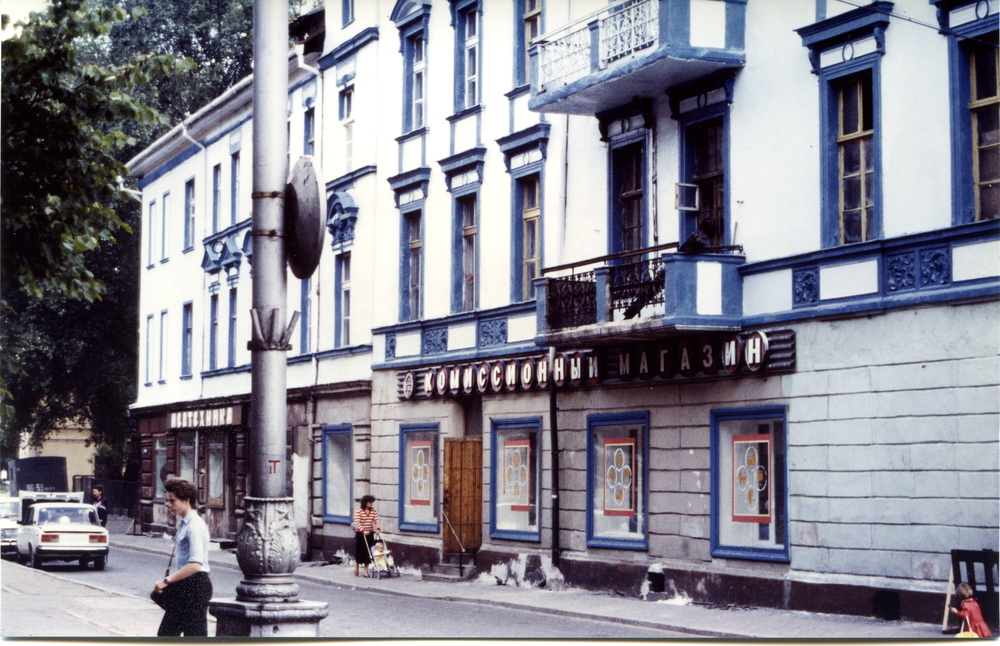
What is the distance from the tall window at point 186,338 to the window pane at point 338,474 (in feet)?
32.9

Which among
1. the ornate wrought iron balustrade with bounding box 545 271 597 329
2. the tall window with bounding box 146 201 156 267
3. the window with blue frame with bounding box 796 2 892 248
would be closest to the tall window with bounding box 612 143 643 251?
the ornate wrought iron balustrade with bounding box 545 271 597 329

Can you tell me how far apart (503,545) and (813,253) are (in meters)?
8.29

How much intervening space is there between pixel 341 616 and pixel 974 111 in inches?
374

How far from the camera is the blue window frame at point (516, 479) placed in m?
21.7

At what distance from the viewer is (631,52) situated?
18.3 m

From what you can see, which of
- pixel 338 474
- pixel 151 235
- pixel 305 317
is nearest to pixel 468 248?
pixel 338 474

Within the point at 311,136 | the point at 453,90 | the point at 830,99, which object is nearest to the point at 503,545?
the point at 453,90

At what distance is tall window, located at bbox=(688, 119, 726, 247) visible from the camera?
59.4 feet

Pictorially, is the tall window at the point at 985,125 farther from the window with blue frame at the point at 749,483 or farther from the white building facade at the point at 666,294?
the window with blue frame at the point at 749,483

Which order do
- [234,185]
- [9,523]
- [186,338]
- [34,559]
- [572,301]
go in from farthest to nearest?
1. [186,338]
2. [234,185]
3. [9,523]
4. [34,559]
5. [572,301]

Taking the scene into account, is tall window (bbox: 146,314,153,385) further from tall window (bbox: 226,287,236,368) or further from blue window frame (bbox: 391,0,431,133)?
blue window frame (bbox: 391,0,431,133)

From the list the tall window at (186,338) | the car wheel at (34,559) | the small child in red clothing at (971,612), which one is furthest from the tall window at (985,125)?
the tall window at (186,338)

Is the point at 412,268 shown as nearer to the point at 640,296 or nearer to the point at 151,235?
the point at 640,296

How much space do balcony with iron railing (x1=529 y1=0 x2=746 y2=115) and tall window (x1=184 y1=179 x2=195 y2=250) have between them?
18208 millimetres
